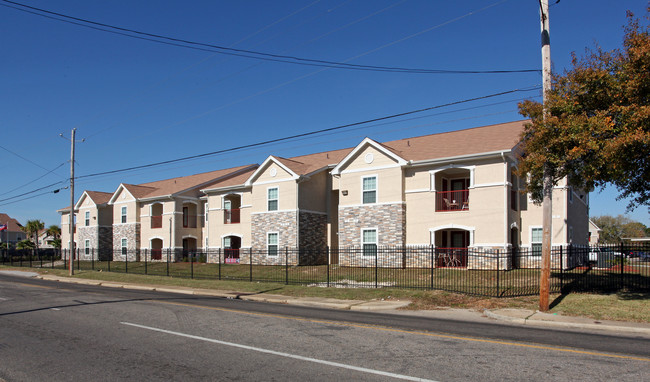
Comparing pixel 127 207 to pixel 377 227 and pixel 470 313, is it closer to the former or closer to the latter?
pixel 377 227

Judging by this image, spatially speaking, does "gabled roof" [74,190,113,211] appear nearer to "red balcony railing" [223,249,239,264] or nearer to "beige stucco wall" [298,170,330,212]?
"red balcony railing" [223,249,239,264]

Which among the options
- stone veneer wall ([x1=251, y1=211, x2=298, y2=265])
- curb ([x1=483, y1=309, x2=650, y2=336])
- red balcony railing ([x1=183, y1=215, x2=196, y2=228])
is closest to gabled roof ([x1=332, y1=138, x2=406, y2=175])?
stone veneer wall ([x1=251, y1=211, x2=298, y2=265])

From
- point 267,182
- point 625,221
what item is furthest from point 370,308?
point 625,221

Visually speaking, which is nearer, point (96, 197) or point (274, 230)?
point (274, 230)

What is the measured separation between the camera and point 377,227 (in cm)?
2873

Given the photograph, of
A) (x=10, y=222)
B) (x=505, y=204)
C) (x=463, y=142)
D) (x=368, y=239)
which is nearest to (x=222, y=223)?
(x=368, y=239)

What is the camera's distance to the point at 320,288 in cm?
2108

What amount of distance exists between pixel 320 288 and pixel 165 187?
1156 inches

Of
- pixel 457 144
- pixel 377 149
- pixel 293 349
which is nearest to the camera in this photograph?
pixel 293 349

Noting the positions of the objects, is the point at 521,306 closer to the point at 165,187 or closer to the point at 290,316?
the point at 290,316

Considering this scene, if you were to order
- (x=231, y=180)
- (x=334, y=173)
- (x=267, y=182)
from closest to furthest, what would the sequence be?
(x=334, y=173)
(x=267, y=182)
(x=231, y=180)

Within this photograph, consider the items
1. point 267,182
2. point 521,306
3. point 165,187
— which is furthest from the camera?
point 165,187

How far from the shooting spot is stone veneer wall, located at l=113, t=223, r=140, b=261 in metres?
44.8

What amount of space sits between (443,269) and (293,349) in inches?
687
